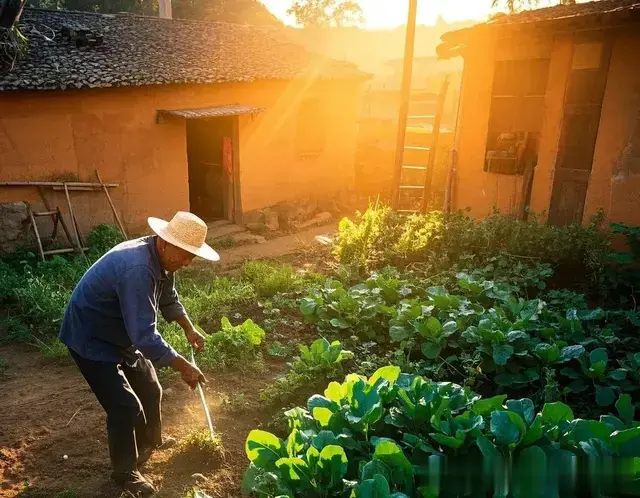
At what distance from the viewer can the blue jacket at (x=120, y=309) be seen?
122 inches

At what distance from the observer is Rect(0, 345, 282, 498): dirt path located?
3.55 m

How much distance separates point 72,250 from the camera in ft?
29.9

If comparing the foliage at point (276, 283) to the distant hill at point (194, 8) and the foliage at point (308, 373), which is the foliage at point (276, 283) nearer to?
the foliage at point (308, 373)

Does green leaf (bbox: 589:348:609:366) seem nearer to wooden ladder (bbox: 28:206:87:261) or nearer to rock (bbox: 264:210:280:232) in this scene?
wooden ladder (bbox: 28:206:87:261)

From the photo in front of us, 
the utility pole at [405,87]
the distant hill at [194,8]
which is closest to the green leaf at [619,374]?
the utility pole at [405,87]

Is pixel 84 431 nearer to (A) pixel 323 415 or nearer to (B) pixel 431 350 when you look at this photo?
(A) pixel 323 415

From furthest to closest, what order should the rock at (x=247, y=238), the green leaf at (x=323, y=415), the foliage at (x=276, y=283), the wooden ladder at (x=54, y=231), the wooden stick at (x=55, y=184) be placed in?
1. the rock at (x=247, y=238)
2. the wooden ladder at (x=54, y=231)
3. the wooden stick at (x=55, y=184)
4. the foliage at (x=276, y=283)
5. the green leaf at (x=323, y=415)

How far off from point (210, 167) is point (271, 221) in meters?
2.08

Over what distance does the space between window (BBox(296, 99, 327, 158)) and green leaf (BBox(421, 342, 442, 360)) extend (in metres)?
9.38

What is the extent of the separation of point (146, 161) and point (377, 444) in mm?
9134

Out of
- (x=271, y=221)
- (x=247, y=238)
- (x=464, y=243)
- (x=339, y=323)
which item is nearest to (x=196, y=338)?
(x=339, y=323)

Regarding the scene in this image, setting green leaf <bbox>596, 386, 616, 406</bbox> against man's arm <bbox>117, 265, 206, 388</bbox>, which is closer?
man's arm <bbox>117, 265, 206, 388</bbox>

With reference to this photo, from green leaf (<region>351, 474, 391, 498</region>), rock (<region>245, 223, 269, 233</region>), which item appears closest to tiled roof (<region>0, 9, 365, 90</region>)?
rock (<region>245, 223, 269, 233</region>)

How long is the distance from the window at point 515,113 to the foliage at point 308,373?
5.41 meters
